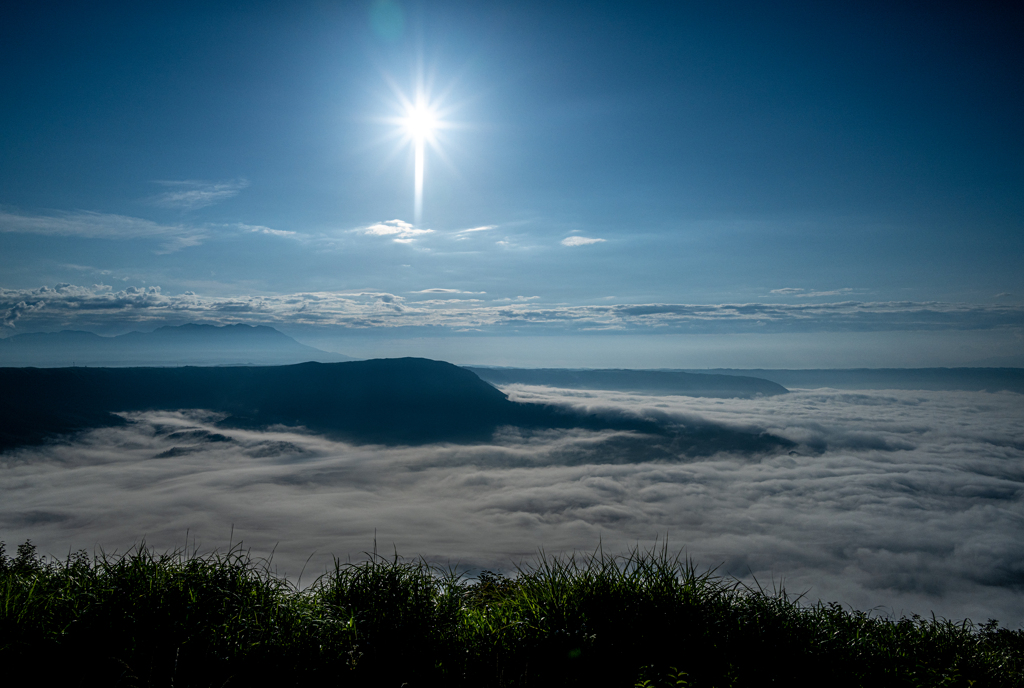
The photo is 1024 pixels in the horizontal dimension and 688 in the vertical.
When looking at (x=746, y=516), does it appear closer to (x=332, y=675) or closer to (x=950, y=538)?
(x=950, y=538)

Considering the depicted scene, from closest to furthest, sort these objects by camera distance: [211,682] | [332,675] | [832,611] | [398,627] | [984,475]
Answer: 1. [211,682]
2. [332,675]
3. [398,627]
4. [832,611]
5. [984,475]

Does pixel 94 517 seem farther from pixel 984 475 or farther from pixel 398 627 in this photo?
pixel 984 475

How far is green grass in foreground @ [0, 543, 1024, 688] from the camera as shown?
747cm

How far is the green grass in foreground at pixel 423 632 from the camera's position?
7473 mm

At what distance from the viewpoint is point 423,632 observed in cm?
847

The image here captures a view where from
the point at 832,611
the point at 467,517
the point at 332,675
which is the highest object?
the point at 332,675

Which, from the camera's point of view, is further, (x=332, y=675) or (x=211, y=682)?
(x=332, y=675)

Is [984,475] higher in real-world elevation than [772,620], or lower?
lower

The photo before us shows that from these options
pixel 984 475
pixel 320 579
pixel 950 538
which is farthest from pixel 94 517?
pixel 984 475

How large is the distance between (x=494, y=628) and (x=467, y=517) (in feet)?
647

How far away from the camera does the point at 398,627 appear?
8336 millimetres

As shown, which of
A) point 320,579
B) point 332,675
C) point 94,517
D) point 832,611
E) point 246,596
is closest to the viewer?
point 332,675

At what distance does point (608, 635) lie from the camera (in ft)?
28.2

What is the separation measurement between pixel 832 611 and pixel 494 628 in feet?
25.7
